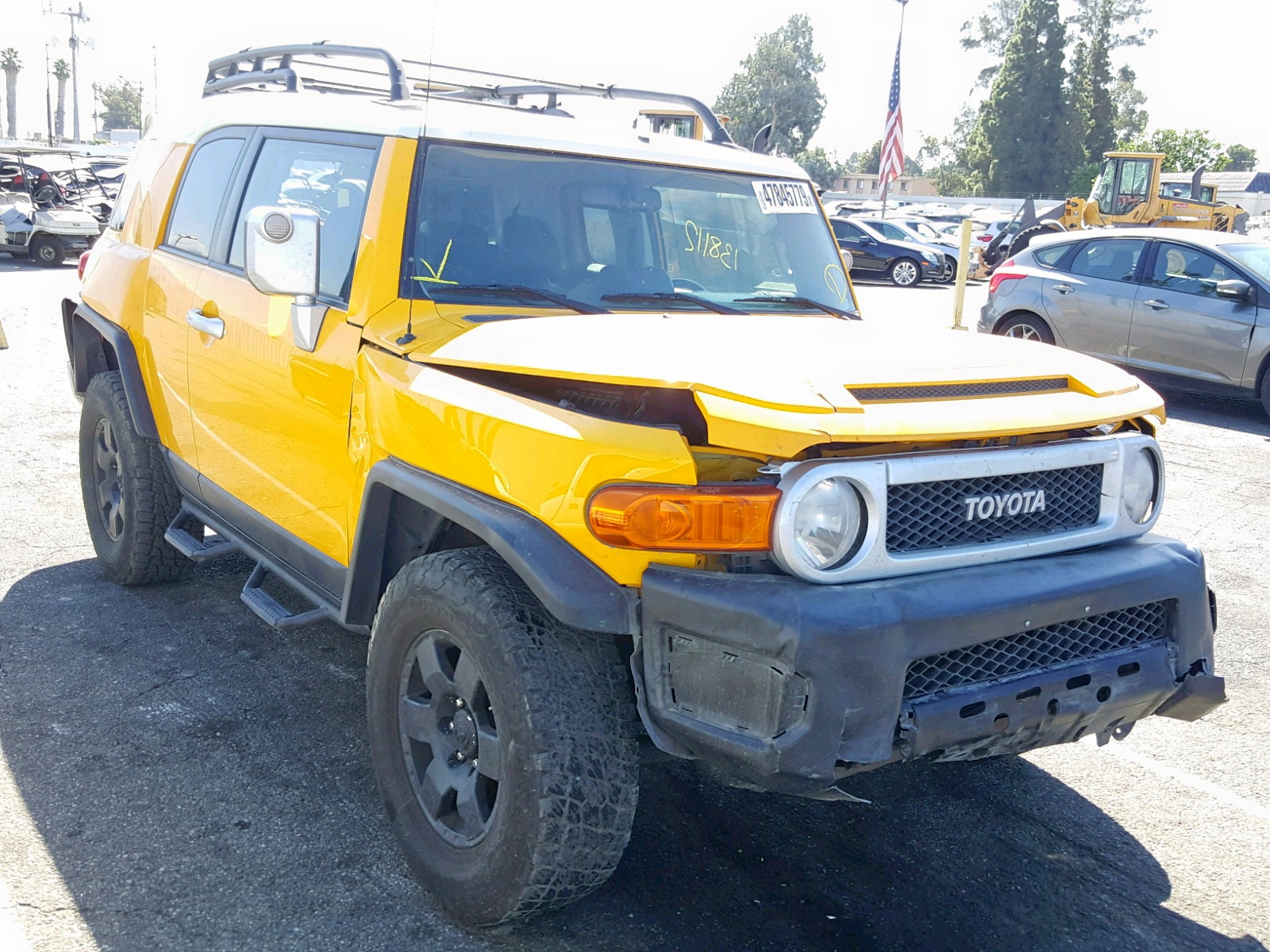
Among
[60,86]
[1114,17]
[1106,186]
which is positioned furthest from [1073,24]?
[60,86]

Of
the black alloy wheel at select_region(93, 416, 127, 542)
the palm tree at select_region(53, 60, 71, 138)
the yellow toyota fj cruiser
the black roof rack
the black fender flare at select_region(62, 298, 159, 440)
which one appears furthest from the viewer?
the palm tree at select_region(53, 60, 71, 138)

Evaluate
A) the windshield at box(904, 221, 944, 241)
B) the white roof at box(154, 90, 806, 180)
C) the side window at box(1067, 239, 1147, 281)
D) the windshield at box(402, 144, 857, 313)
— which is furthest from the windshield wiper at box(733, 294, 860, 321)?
the windshield at box(904, 221, 944, 241)

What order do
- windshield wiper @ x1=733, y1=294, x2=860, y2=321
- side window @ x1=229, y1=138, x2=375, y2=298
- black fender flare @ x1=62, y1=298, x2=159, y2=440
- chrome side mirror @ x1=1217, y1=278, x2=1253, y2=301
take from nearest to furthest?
1. side window @ x1=229, y1=138, x2=375, y2=298
2. windshield wiper @ x1=733, y1=294, x2=860, y2=321
3. black fender flare @ x1=62, y1=298, x2=159, y2=440
4. chrome side mirror @ x1=1217, y1=278, x2=1253, y2=301

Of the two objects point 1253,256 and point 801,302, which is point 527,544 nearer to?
point 801,302

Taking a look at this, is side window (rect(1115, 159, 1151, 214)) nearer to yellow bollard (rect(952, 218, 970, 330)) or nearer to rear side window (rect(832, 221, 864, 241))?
rear side window (rect(832, 221, 864, 241))

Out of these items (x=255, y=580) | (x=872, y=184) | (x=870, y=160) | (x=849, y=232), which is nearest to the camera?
(x=255, y=580)

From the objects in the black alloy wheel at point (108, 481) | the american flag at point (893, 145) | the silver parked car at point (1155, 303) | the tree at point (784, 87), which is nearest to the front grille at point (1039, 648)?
the black alloy wheel at point (108, 481)

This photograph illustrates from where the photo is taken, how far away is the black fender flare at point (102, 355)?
4.92 m

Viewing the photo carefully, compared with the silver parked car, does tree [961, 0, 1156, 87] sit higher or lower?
higher

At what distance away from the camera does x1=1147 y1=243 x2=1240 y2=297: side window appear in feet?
34.4

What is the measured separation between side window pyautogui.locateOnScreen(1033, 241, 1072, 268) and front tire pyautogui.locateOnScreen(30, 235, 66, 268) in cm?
1671

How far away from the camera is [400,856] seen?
3217mm

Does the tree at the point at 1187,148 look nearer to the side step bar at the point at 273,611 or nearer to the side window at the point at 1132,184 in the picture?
the side window at the point at 1132,184

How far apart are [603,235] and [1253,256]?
8876 millimetres
